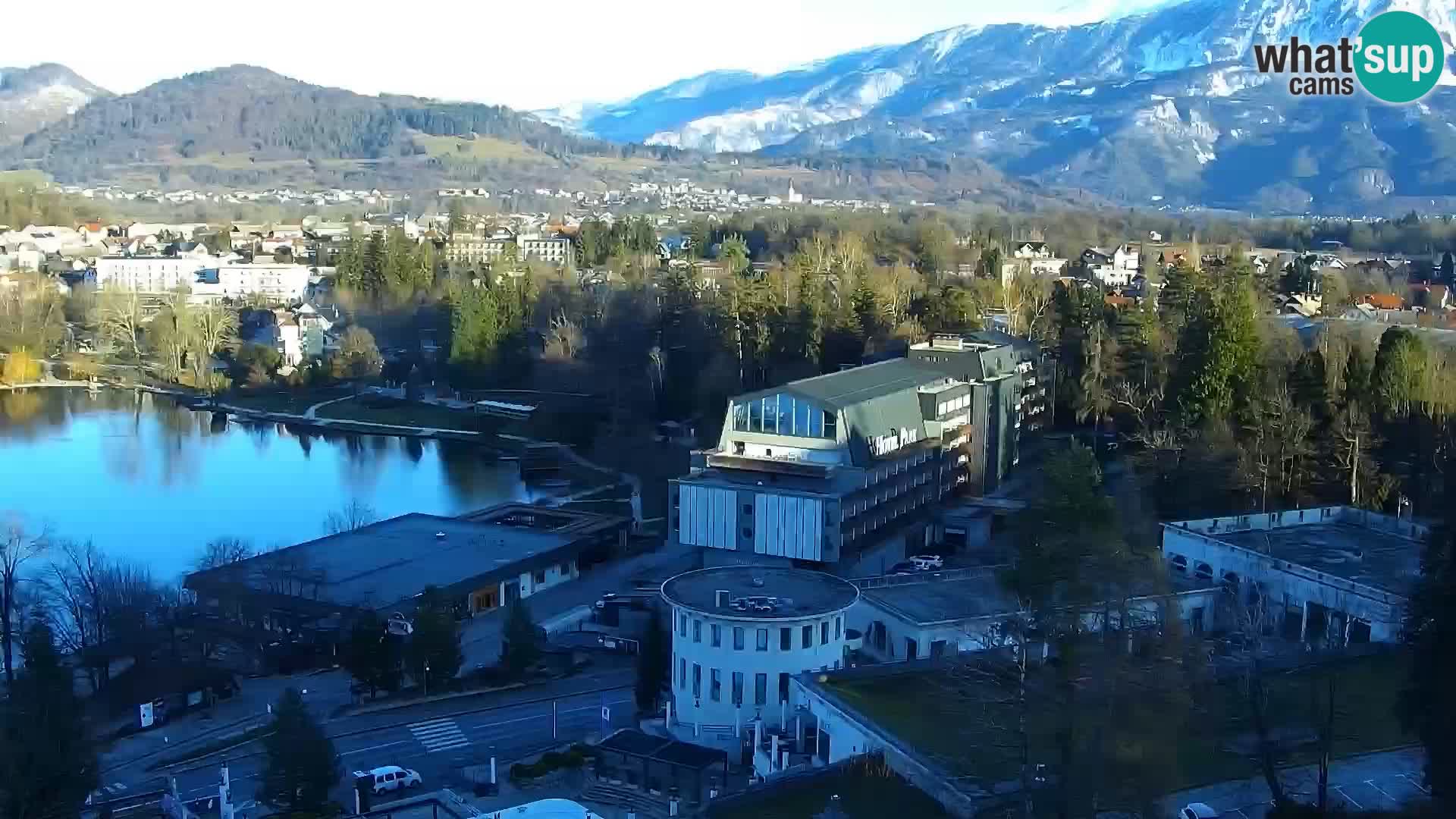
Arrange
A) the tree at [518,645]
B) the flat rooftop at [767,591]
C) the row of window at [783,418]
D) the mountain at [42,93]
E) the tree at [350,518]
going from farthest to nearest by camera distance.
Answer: the mountain at [42,93] → the tree at [350,518] → the row of window at [783,418] → the tree at [518,645] → the flat rooftop at [767,591]

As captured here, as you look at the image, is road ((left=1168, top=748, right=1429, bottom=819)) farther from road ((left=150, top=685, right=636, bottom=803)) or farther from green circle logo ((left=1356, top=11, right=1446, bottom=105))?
green circle logo ((left=1356, top=11, right=1446, bottom=105))

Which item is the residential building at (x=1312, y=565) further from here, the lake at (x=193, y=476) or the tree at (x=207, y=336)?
the tree at (x=207, y=336)

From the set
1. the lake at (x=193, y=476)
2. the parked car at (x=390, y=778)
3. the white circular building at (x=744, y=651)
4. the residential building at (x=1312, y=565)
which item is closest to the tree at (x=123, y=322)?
the lake at (x=193, y=476)

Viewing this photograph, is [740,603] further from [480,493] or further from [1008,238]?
[1008,238]

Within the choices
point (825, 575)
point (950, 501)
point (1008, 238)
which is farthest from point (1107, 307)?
point (1008, 238)

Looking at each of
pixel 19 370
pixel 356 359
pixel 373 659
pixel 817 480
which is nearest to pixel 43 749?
pixel 373 659

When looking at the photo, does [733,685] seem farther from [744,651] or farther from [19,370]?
[19,370]
